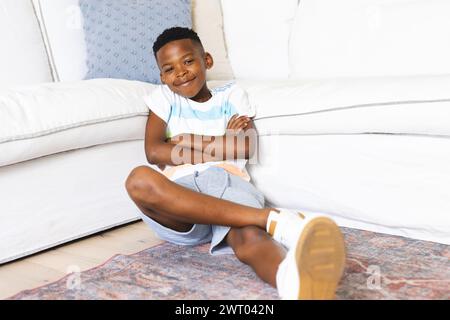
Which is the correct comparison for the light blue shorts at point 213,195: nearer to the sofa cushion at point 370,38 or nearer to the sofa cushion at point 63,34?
the sofa cushion at point 370,38

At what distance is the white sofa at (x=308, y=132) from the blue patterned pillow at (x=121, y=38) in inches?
7.9

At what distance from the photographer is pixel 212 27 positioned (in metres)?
2.24

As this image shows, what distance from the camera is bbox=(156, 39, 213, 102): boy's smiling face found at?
4.90ft

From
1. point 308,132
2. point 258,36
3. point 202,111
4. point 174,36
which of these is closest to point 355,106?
point 308,132

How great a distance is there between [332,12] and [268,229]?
1044 mm

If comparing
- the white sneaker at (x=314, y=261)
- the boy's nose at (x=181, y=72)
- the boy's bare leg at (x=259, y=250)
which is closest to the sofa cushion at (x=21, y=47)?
the boy's nose at (x=181, y=72)

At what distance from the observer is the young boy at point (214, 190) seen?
3.14 feet

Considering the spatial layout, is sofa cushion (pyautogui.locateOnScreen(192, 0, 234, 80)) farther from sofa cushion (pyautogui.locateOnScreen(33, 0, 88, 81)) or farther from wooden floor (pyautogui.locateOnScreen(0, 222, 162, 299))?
wooden floor (pyautogui.locateOnScreen(0, 222, 162, 299))

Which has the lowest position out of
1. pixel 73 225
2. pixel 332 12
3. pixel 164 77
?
pixel 73 225

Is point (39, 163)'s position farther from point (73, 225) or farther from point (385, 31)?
point (385, 31)

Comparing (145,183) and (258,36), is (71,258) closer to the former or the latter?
(145,183)

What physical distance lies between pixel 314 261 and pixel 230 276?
329 millimetres

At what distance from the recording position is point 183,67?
149 centimetres

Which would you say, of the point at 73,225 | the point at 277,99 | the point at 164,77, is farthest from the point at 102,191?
the point at 277,99
